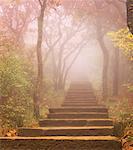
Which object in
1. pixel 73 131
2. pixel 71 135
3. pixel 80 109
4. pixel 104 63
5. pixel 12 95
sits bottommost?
pixel 71 135

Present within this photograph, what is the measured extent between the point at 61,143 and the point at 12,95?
585 cm

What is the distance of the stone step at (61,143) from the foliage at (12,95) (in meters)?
2.78

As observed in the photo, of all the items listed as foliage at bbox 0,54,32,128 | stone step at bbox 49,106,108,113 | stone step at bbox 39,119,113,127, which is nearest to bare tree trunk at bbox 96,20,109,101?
stone step at bbox 49,106,108,113

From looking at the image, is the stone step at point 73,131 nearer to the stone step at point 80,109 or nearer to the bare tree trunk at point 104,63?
the stone step at point 80,109

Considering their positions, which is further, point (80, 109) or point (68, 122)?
point (80, 109)

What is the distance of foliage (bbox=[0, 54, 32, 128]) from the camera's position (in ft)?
37.1

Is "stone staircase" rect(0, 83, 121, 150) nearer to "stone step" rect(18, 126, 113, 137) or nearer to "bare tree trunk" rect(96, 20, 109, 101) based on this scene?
"stone step" rect(18, 126, 113, 137)

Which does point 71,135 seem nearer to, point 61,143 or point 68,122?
point 61,143

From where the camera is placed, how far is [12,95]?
1318 cm

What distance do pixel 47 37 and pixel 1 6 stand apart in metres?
4.51

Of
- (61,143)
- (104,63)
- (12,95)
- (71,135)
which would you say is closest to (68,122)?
(71,135)

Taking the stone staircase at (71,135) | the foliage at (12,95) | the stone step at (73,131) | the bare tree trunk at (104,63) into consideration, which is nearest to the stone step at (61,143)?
the stone staircase at (71,135)

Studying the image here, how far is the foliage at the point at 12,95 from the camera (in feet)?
37.1

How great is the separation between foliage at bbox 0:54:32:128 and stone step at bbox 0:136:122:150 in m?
2.78
